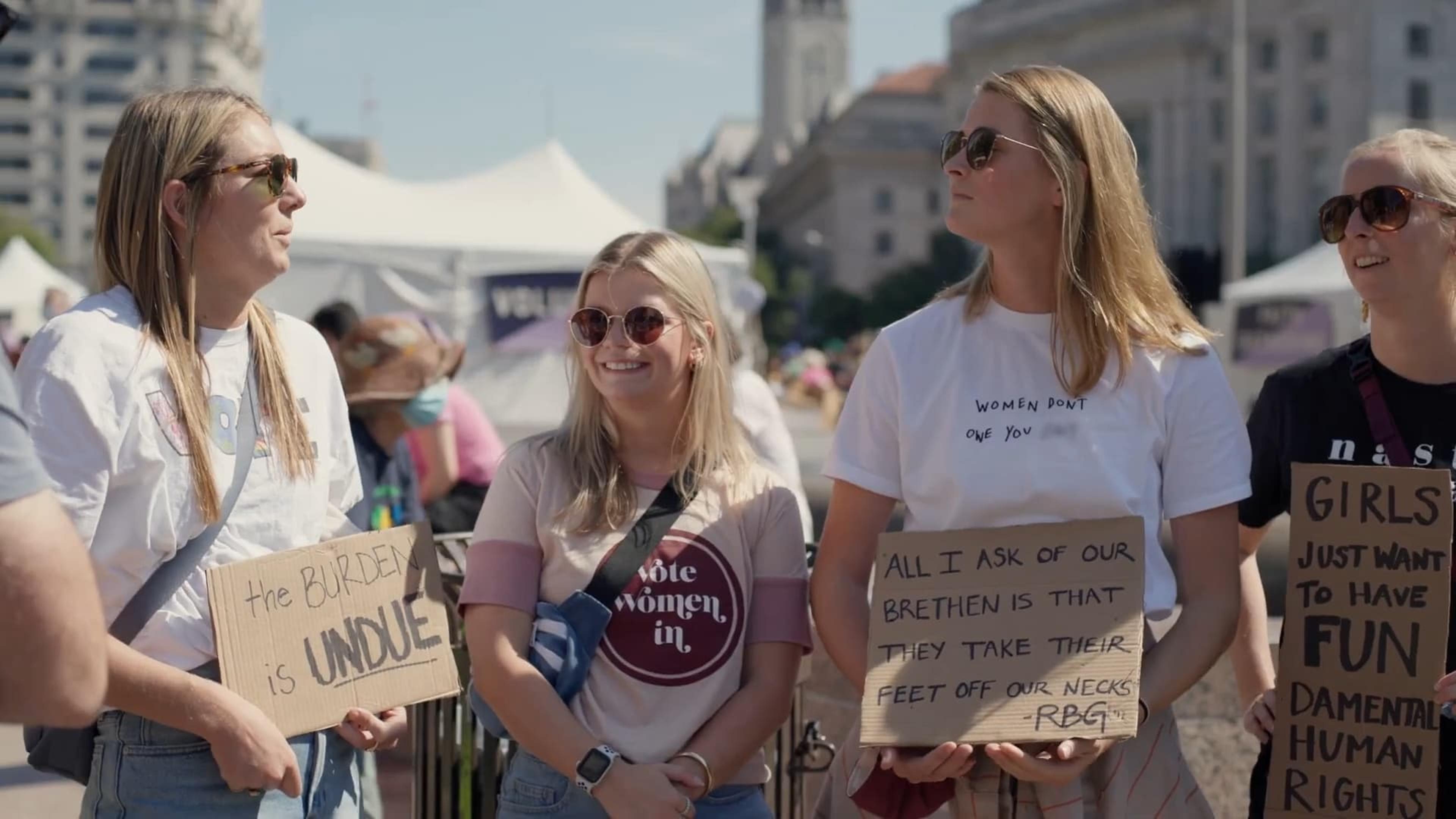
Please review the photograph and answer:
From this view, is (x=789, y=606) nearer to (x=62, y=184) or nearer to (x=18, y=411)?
(x=18, y=411)

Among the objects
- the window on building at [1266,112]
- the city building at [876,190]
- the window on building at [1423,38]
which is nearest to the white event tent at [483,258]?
the window on building at [1423,38]

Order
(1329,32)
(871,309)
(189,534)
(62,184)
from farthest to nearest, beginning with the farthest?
1. (62,184)
2. (871,309)
3. (1329,32)
4. (189,534)

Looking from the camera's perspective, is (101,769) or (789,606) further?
(789,606)

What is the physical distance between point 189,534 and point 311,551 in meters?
0.21

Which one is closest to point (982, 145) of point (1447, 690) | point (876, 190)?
point (1447, 690)

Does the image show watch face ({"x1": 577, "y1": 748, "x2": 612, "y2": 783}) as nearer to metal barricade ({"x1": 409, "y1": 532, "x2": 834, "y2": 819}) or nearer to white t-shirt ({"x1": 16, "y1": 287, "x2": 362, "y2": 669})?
white t-shirt ({"x1": 16, "y1": 287, "x2": 362, "y2": 669})

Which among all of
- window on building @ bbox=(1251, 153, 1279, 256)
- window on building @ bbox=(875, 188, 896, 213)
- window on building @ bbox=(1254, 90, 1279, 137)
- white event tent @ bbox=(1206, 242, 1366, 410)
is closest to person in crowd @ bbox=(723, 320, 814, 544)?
white event tent @ bbox=(1206, 242, 1366, 410)

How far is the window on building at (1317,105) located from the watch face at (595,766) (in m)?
76.5

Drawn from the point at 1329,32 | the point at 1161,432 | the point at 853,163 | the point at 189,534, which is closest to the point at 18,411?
the point at 189,534

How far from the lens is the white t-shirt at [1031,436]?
2730 mm

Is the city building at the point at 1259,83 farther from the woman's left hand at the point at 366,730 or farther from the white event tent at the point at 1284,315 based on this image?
the woman's left hand at the point at 366,730

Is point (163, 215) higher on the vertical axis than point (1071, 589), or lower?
higher

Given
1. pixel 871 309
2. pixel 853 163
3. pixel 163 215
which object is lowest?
pixel 871 309

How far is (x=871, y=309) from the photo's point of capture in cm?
9894
